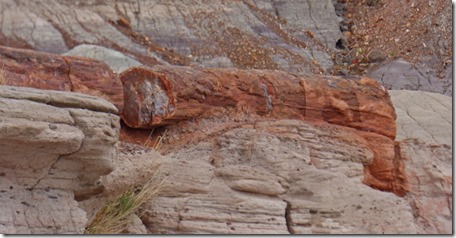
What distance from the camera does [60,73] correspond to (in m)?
6.53

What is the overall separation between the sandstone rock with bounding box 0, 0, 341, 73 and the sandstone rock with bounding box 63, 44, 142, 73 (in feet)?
1.69

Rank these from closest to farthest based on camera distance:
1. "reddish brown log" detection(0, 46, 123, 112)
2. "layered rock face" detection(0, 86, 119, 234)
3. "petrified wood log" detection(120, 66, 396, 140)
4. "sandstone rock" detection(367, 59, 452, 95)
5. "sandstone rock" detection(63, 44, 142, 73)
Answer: "layered rock face" detection(0, 86, 119, 234) → "reddish brown log" detection(0, 46, 123, 112) → "petrified wood log" detection(120, 66, 396, 140) → "sandstone rock" detection(63, 44, 142, 73) → "sandstone rock" detection(367, 59, 452, 95)

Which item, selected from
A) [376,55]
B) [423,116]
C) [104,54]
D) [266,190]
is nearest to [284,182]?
[266,190]

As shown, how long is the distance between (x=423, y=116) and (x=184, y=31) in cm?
1204

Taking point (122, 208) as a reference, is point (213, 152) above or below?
above

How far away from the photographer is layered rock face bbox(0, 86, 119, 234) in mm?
4641

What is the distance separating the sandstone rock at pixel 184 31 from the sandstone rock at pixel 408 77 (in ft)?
5.70

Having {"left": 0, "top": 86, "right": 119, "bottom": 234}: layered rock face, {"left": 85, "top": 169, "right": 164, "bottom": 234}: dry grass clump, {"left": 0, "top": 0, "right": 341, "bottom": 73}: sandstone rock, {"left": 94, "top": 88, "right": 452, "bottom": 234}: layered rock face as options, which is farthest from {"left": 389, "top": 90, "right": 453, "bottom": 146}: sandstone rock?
{"left": 0, "top": 0, "right": 341, "bottom": 73}: sandstone rock

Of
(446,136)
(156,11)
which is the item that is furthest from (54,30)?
(446,136)

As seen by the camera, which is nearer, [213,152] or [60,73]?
[213,152]

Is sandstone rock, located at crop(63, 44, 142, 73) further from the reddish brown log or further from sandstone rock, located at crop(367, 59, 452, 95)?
the reddish brown log

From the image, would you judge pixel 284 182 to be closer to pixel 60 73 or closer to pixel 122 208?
pixel 122 208

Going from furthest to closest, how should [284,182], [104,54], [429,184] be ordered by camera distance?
[104,54] → [429,184] → [284,182]

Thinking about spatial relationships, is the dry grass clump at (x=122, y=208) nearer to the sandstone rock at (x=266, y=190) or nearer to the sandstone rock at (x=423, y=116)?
the sandstone rock at (x=266, y=190)
